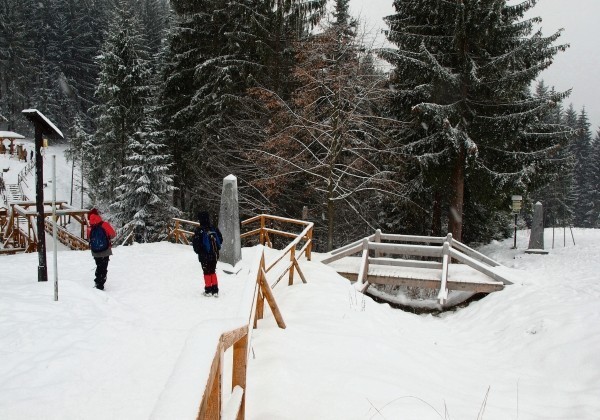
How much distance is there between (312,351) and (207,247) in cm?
387

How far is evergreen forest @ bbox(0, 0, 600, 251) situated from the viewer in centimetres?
1437

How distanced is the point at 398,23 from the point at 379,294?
37.2ft

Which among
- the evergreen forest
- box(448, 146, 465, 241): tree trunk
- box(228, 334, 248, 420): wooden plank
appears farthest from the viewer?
box(448, 146, 465, 241): tree trunk

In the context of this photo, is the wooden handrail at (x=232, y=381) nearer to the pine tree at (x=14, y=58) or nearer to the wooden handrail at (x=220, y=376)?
the wooden handrail at (x=220, y=376)

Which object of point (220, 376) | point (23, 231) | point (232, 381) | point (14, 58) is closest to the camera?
point (220, 376)

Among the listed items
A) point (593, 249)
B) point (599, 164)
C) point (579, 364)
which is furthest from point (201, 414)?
point (599, 164)

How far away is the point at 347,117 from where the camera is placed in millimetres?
14781

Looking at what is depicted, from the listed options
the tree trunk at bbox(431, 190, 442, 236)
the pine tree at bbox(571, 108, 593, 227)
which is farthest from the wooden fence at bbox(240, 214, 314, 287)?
the pine tree at bbox(571, 108, 593, 227)

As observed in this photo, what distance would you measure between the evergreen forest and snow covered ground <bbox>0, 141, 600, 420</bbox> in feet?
22.6

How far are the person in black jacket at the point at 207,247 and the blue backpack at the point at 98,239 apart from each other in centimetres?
197

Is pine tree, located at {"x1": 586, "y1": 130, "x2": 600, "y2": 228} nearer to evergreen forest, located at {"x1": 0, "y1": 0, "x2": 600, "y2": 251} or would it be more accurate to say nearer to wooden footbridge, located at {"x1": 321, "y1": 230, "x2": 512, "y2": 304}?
evergreen forest, located at {"x1": 0, "y1": 0, "x2": 600, "y2": 251}

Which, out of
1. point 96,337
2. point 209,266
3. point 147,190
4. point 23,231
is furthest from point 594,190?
point 96,337

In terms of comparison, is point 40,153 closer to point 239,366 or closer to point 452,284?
point 239,366

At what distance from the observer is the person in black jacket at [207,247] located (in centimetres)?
783
